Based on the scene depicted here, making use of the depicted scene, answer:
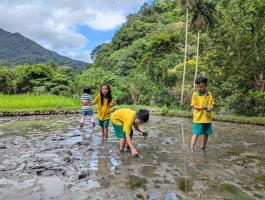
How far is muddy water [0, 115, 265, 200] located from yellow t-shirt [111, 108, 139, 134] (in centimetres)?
56

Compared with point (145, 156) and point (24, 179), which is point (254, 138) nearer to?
point (145, 156)

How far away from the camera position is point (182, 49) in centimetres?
2712

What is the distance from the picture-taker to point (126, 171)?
13.7 feet

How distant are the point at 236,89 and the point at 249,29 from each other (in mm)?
3405

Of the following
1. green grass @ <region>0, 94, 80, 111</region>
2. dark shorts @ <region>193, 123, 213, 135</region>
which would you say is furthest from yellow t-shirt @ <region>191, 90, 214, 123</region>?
green grass @ <region>0, 94, 80, 111</region>

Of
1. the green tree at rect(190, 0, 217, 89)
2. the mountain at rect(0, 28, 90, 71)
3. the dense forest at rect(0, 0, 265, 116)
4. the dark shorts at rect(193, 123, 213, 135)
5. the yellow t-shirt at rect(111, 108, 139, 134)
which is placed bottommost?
the dark shorts at rect(193, 123, 213, 135)

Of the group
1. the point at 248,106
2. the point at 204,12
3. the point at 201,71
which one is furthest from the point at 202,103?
the point at 201,71

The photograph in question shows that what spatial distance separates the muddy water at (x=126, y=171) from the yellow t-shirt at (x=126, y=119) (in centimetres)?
56

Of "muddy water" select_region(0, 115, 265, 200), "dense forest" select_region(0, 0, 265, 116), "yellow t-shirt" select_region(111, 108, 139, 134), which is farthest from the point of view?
"dense forest" select_region(0, 0, 265, 116)

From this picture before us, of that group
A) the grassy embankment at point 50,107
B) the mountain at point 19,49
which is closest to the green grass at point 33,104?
the grassy embankment at point 50,107

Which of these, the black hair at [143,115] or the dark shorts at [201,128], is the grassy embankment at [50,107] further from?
the black hair at [143,115]

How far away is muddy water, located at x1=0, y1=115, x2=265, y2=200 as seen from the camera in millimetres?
3316

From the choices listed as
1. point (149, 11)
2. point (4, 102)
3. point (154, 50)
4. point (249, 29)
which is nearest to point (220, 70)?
point (249, 29)

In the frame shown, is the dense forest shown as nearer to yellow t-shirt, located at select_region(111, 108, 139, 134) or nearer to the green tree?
the green tree
